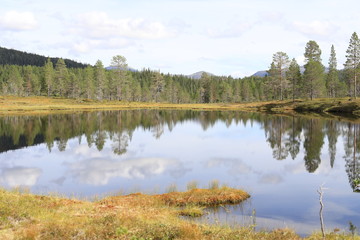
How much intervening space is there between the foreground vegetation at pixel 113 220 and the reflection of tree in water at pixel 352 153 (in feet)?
34.8

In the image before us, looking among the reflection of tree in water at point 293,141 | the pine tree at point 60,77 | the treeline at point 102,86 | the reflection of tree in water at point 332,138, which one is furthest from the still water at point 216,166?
the pine tree at point 60,77

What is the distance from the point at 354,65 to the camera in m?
95.6

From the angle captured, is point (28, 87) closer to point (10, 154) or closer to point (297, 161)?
point (10, 154)

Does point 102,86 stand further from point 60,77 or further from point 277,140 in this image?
point 277,140

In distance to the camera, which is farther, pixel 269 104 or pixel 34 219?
pixel 269 104

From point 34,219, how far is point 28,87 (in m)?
173

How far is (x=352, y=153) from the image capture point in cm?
3431

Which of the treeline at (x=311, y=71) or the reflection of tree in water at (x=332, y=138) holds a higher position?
the treeline at (x=311, y=71)

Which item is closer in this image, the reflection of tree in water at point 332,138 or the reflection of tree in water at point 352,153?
the reflection of tree in water at point 352,153

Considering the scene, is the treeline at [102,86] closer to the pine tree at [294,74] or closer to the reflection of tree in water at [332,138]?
the pine tree at [294,74]

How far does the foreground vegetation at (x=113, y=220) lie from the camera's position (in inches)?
448

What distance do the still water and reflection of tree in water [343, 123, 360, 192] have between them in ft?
0.26

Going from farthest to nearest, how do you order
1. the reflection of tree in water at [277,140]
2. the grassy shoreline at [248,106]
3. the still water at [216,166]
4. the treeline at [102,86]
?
the treeline at [102,86] → the grassy shoreline at [248,106] → the reflection of tree in water at [277,140] → the still water at [216,166]

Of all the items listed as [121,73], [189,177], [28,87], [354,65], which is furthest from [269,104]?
[28,87]
